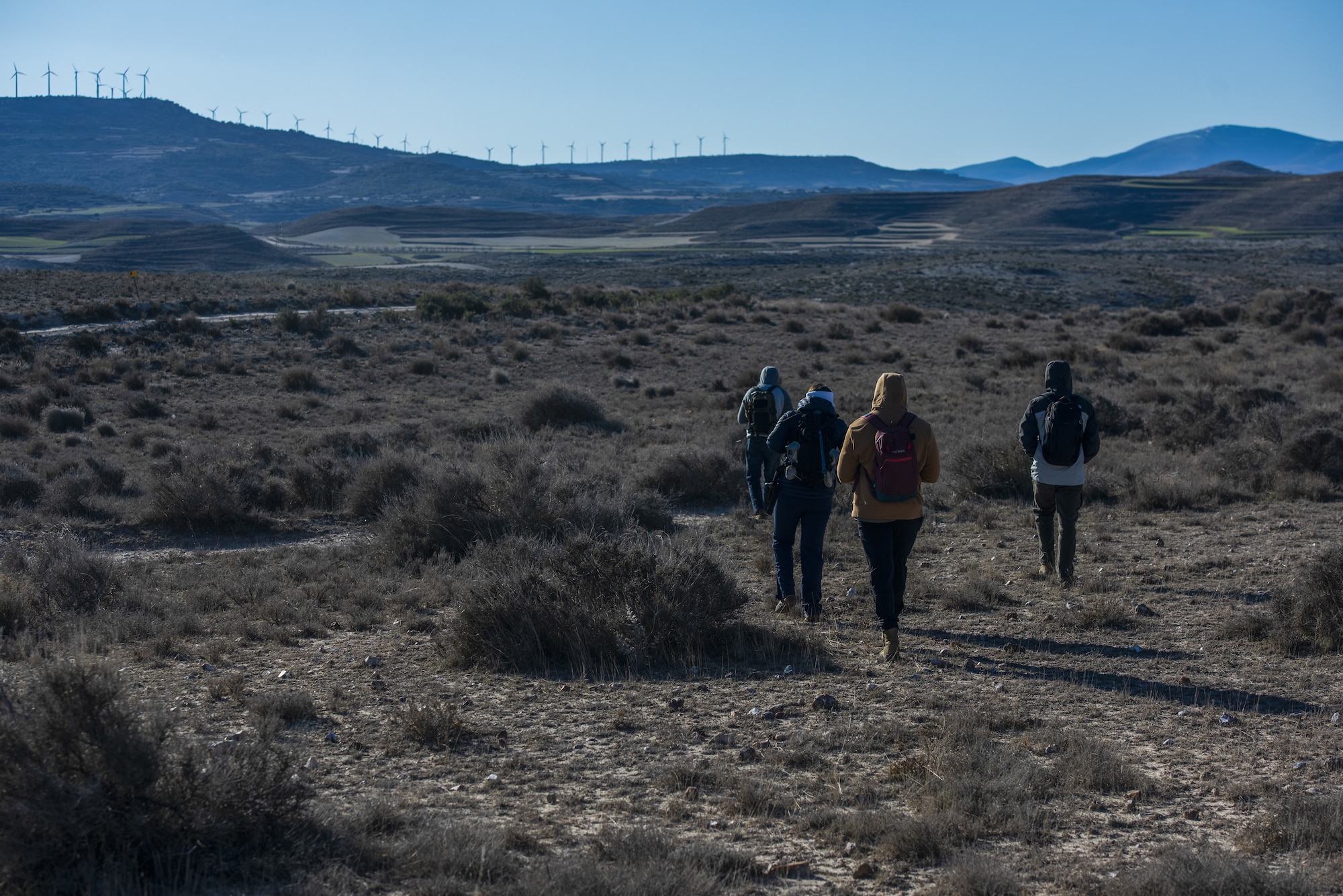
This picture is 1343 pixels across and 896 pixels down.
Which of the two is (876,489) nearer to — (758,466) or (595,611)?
(595,611)

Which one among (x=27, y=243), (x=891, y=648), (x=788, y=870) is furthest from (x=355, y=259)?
(x=788, y=870)

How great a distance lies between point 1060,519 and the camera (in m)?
8.36

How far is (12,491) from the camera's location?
12633 millimetres

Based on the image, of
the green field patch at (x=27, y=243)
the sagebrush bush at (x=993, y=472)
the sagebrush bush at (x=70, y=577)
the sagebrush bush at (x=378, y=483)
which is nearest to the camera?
the sagebrush bush at (x=70, y=577)

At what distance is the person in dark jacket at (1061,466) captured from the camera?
799cm

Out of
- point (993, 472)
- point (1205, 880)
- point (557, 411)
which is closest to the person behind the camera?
point (1205, 880)

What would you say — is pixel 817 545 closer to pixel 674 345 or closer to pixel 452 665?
pixel 452 665

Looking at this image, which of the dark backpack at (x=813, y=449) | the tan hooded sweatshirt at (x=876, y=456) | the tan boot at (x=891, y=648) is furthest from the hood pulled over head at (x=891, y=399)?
the tan boot at (x=891, y=648)

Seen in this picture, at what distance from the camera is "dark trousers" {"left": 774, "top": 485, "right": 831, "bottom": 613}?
7.43 m

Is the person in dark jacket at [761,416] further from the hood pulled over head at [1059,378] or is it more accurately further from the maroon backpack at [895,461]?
the maroon backpack at [895,461]

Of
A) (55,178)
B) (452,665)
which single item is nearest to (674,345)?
(452,665)

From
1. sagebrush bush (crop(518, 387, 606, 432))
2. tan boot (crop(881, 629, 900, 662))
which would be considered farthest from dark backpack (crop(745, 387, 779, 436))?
sagebrush bush (crop(518, 387, 606, 432))

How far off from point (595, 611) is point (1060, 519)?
4.00 metres

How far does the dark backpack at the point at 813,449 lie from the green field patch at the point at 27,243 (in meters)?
108
